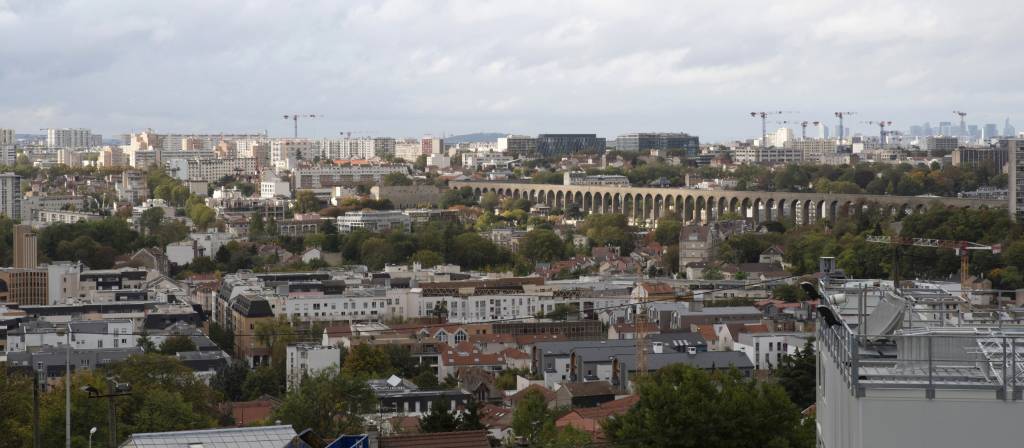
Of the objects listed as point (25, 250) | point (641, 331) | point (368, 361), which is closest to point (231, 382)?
point (368, 361)

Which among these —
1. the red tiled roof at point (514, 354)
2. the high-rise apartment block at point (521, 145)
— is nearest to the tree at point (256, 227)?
the red tiled roof at point (514, 354)

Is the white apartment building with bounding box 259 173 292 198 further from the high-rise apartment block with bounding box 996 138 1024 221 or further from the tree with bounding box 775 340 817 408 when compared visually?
the tree with bounding box 775 340 817 408

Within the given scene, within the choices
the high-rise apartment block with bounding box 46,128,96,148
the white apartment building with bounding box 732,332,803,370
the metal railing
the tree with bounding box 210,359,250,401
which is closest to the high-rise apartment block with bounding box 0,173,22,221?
the tree with bounding box 210,359,250,401

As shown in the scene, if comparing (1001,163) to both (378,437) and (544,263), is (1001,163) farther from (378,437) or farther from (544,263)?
(378,437)

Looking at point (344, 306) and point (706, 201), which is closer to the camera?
point (344, 306)

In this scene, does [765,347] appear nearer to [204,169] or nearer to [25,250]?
[25,250]

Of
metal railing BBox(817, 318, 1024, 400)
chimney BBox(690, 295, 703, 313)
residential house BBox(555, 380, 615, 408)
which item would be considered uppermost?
metal railing BBox(817, 318, 1024, 400)
